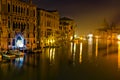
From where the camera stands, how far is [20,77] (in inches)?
1194

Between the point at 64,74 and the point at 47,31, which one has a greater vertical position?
the point at 47,31

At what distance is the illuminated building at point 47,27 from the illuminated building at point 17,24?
7.78 metres

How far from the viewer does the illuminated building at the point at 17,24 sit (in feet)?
173

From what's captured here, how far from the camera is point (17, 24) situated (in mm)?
58719

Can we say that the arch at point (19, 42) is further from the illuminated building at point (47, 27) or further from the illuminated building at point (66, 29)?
the illuminated building at point (66, 29)

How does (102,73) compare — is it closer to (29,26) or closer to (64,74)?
(64,74)

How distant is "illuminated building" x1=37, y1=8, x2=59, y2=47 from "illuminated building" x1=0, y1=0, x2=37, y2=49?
778 centimetres

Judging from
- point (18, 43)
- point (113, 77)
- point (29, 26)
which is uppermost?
point (29, 26)

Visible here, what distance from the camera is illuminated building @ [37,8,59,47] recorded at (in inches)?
2933

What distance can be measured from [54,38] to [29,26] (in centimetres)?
2267

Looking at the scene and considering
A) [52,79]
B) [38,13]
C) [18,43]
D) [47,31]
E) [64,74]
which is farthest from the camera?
[47,31]

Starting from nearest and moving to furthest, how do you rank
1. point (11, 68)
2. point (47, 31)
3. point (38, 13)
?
1. point (11, 68)
2. point (38, 13)
3. point (47, 31)

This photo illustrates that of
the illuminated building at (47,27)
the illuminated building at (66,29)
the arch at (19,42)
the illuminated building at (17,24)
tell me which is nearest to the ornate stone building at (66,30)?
the illuminated building at (66,29)

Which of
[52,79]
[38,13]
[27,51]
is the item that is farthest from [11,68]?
[38,13]
